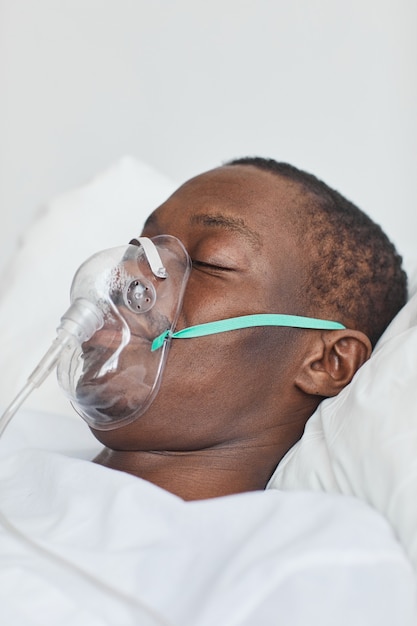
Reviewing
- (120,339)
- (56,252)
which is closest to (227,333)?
(120,339)

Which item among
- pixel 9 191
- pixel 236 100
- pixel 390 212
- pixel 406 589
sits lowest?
pixel 406 589

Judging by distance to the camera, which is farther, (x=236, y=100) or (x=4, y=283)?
(x=236, y=100)

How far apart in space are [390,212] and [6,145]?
3.83 feet

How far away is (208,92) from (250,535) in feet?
5.36

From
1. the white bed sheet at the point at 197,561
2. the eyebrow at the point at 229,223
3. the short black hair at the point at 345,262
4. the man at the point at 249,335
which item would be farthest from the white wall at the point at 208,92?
the white bed sheet at the point at 197,561

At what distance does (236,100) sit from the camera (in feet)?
8.17

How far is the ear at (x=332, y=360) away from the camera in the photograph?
1502 millimetres

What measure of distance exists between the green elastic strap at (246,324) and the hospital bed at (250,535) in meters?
0.12

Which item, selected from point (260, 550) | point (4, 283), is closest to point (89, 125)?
point (4, 283)

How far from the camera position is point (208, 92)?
98.7 inches

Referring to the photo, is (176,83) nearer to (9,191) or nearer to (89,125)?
(89,125)

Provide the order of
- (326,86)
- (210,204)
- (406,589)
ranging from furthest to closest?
(326,86), (210,204), (406,589)

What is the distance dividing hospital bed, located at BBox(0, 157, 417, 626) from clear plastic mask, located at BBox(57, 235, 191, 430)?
0.11 metres

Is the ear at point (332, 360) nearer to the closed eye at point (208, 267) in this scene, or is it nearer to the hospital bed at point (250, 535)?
the hospital bed at point (250, 535)
